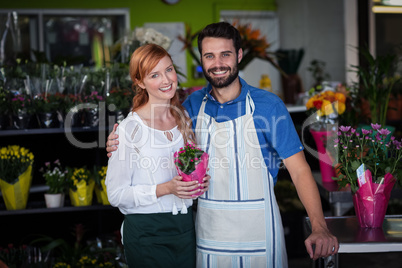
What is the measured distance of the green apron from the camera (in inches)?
79.4

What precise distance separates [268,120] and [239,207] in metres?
0.37

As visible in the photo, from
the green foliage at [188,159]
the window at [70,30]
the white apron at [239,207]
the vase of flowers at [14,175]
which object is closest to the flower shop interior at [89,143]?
the vase of flowers at [14,175]

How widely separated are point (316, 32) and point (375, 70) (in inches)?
151

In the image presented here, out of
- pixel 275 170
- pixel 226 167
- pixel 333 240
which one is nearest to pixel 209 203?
pixel 226 167

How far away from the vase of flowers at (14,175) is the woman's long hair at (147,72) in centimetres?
116

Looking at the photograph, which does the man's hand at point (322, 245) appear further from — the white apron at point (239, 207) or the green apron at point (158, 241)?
the green apron at point (158, 241)

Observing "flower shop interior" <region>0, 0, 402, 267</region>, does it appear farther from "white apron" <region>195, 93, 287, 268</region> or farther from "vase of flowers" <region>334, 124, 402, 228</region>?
"white apron" <region>195, 93, 287, 268</region>

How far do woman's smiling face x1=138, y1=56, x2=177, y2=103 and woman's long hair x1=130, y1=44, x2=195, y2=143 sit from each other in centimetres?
2

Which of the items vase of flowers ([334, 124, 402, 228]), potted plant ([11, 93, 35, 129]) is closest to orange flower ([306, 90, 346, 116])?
vase of flowers ([334, 124, 402, 228])

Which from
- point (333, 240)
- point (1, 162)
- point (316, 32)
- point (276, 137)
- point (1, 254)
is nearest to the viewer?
point (333, 240)

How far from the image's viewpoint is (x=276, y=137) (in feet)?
6.68

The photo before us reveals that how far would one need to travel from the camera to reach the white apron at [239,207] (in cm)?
203

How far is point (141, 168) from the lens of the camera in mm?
2014

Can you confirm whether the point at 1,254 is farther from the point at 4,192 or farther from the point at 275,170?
the point at 275,170
